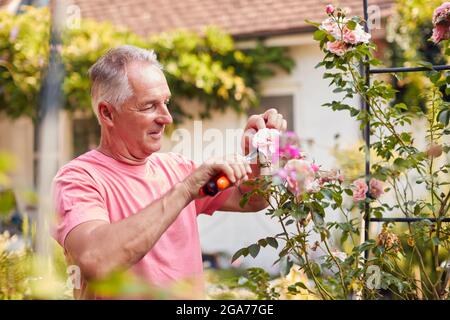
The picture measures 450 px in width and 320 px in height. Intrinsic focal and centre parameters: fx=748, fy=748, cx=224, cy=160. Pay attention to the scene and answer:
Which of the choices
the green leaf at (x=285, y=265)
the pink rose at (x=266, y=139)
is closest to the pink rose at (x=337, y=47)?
the pink rose at (x=266, y=139)

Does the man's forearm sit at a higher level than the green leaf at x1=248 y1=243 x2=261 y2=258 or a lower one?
higher

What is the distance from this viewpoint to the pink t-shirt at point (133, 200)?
1.79 meters

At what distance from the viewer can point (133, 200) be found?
76.3 inches

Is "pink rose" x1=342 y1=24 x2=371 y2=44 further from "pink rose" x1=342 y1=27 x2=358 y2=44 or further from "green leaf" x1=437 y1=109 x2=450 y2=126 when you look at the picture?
"green leaf" x1=437 y1=109 x2=450 y2=126

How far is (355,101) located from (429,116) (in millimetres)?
4731

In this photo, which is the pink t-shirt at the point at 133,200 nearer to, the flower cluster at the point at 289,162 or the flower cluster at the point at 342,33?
the flower cluster at the point at 289,162

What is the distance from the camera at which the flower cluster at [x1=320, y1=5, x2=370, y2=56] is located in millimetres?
2164

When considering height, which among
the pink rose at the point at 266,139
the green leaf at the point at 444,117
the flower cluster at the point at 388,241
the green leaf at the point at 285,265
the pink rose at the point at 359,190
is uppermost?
the green leaf at the point at 444,117

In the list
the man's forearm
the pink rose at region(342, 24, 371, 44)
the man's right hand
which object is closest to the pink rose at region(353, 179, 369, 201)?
the pink rose at region(342, 24, 371, 44)

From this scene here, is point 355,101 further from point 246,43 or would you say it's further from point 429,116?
point 429,116

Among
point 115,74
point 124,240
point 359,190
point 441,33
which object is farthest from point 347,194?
point 124,240

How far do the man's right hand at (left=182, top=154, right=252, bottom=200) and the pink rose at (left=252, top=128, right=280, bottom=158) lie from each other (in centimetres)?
28

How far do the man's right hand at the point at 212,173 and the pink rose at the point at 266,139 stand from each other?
0.93 ft

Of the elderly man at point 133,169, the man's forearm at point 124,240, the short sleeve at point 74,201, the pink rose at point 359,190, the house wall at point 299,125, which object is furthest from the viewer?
the house wall at point 299,125
